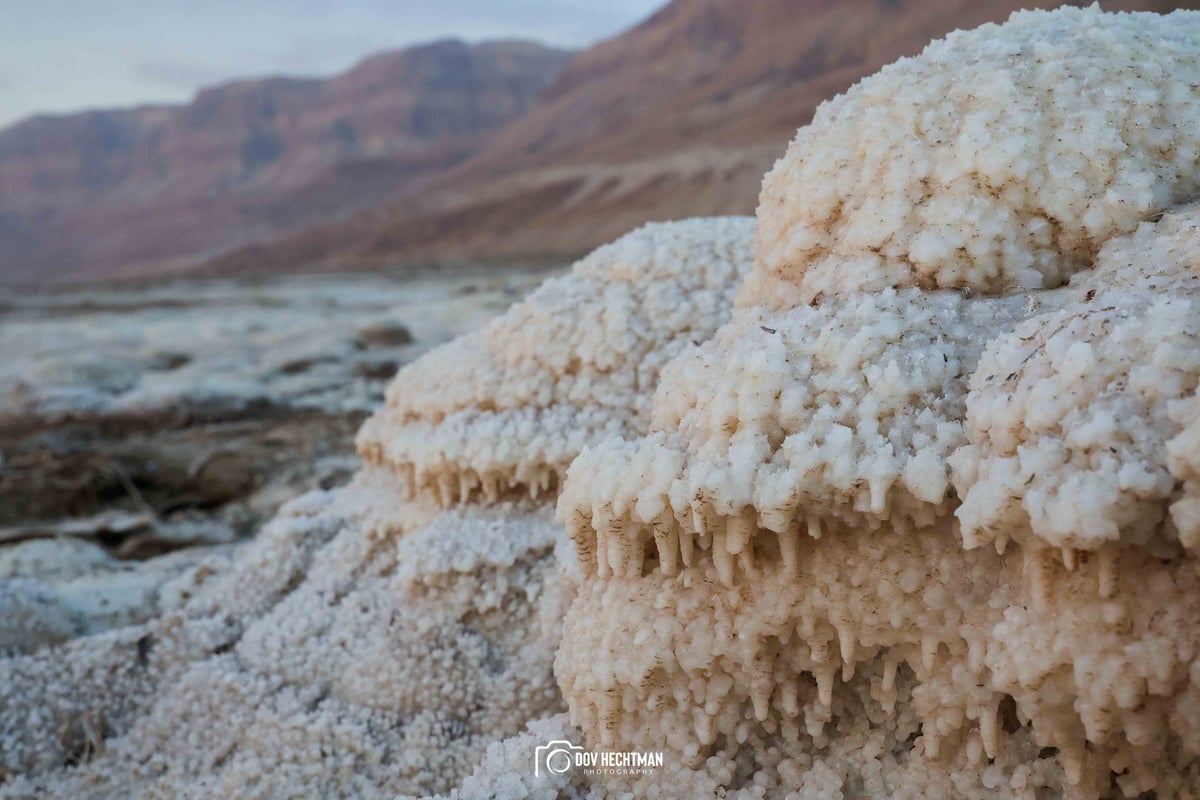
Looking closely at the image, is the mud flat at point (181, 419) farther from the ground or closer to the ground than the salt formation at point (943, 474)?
closer to the ground

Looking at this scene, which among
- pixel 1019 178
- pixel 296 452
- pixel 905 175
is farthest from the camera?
pixel 296 452

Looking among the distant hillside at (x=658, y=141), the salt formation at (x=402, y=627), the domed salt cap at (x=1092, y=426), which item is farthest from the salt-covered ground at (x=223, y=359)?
the distant hillside at (x=658, y=141)

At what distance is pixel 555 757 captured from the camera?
1.73 meters

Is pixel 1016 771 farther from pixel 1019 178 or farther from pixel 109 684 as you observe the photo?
pixel 109 684

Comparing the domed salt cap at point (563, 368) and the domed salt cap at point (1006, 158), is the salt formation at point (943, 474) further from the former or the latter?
the domed salt cap at point (563, 368)

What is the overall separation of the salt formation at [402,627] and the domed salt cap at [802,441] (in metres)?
0.62

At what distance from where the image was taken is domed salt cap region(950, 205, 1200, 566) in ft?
3.43

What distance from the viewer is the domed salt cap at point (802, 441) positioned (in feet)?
4.39

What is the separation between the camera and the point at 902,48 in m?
36.2

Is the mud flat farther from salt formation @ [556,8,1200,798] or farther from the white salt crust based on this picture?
salt formation @ [556,8,1200,798]

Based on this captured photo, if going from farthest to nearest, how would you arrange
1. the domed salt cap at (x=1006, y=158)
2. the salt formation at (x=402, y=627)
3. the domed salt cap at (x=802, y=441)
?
1. the salt formation at (x=402, y=627)
2. the domed salt cap at (x=1006, y=158)
3. the domed salt cap at (x=802, y=441)

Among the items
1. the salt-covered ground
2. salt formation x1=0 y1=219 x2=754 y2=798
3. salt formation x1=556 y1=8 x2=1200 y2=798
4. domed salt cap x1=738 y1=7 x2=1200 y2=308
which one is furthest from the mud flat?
domed salt cap x1=738 y1=7 x2=1200 y2=308

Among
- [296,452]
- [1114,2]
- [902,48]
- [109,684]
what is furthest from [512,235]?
[109,684]

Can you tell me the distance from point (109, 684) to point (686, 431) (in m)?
1.92
